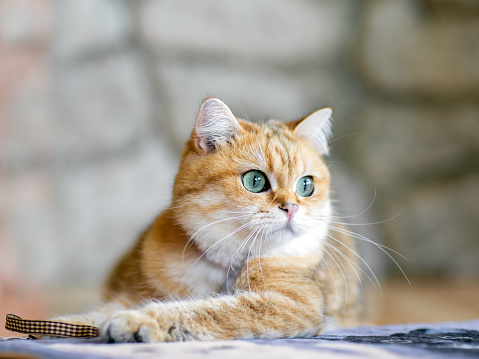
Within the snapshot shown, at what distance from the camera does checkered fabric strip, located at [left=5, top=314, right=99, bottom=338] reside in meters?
1.15

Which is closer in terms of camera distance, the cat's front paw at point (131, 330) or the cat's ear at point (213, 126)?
the cat's front paw at point (131, 330)

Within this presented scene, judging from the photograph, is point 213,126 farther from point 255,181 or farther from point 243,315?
point 243,315

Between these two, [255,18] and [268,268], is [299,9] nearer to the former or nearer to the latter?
[255,18]

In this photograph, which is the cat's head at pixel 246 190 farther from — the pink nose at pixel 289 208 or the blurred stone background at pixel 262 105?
the blurred stone background at pixel 262 105

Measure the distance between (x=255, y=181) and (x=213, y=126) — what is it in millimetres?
226


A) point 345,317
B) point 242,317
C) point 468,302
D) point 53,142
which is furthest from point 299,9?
point 242,317

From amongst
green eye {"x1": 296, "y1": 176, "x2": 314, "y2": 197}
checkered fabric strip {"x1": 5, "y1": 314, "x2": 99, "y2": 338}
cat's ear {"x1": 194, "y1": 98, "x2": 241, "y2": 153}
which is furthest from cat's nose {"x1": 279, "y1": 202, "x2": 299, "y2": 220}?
checkered fabric strip {"x1": 5, "y1": 314, "x2": 99, "y2": 338}

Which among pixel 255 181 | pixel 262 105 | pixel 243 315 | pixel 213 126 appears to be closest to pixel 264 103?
pixel 262 105

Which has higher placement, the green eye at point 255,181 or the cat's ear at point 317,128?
the cat's ear at point 317,128

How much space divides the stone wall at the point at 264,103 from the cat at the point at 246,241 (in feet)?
5.72

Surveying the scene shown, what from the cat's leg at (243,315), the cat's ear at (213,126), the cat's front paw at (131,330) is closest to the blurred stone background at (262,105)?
the cat's ear at (213,126)

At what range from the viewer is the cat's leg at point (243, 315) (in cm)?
105

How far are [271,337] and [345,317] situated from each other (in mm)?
482

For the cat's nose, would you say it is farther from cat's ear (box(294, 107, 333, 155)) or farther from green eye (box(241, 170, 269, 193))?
cat's ear (box(294, 107, 333, 155))
